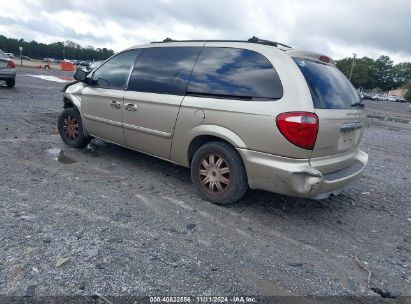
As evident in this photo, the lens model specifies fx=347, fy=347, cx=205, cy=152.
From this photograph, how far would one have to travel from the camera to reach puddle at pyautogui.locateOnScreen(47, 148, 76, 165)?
5.45 meters

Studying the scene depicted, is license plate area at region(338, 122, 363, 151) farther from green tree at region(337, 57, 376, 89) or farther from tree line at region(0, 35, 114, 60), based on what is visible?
tree line at region(0, 35, 114, 60)

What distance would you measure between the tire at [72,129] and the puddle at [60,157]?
27cm

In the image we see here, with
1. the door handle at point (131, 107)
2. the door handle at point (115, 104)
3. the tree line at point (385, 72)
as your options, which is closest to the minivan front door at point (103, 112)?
the door handle at point (115, 104)

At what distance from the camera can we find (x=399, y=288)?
2902 mm

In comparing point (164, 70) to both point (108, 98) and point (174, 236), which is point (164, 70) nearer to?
point (108, 98)

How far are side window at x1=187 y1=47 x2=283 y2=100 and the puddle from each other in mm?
2445

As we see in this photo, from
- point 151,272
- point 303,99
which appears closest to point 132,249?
point 151,272

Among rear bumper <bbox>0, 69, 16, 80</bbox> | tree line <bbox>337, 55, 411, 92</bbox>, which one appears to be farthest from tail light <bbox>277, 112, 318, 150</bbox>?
tree line <bbox>337, 55, 411, 92</bbox>

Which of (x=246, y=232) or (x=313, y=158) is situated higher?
(x=313, y=158)

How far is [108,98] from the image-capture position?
207 inches

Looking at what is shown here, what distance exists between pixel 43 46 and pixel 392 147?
404 feet

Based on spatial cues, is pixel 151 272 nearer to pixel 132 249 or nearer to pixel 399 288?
pixel 132 249

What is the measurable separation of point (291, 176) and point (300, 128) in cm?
49

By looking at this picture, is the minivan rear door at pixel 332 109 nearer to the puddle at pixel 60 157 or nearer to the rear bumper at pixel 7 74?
the puddle at pixel 60 157
